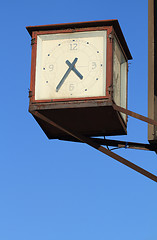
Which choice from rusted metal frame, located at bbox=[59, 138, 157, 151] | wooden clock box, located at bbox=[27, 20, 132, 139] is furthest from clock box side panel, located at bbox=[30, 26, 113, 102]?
rusted metal frame, located at bbox=[59, 138, 157, 151]

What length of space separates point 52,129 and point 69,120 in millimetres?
786

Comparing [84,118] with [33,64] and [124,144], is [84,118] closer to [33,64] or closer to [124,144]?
[124,144]

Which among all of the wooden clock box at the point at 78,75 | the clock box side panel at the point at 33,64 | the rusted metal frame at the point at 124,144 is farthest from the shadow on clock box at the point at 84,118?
the clock box side panel at the point at 33,64

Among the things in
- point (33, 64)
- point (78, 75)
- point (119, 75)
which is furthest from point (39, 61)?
point (119, 75)

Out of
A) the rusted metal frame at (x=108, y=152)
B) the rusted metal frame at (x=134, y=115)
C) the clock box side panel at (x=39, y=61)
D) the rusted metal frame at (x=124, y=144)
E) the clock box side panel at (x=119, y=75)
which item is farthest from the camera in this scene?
the rusted metal frame at (x=124, y=144)

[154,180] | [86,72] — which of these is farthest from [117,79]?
[154,180]

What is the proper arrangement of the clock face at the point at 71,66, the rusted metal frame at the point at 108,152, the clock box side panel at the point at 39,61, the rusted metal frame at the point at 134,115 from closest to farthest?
1. the rusted metal frame at the point at 134,115
2. the clock box side panel at the point at 39,61
3. the clock face at the point at 71,66
4. the rusted metal frame at the point at 108,152

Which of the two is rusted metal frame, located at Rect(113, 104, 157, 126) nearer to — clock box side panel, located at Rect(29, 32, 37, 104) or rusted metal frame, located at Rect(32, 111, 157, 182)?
rusted metal frame, located at Rect(32, 111, 157, 182)

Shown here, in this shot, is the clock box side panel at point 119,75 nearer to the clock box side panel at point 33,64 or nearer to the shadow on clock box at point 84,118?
the shadow on clock box at point 84,118

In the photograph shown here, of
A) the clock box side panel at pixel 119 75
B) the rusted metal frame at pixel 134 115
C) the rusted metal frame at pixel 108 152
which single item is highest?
the clock box side panel at pixel 119 75

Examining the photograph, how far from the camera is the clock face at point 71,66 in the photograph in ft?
51.2

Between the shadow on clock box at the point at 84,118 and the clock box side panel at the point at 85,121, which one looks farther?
the clock box side panel at the point at 85,121

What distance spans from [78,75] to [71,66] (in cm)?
23

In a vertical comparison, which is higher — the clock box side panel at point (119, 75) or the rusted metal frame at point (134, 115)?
the clock box side panel at point (119, 75)
